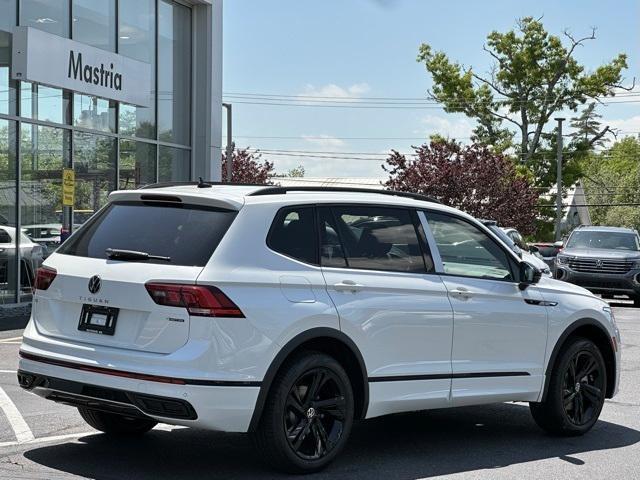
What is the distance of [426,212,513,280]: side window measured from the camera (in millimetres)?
6988

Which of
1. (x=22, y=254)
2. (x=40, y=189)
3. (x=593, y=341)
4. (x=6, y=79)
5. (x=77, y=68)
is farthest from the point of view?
(x=77, y=68)

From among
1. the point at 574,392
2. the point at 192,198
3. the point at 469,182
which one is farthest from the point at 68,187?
the point at 469,182

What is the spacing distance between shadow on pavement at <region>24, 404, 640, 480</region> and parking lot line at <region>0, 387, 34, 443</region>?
387 mm

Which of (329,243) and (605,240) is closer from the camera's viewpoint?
(329,243)

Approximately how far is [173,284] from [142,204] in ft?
2.75

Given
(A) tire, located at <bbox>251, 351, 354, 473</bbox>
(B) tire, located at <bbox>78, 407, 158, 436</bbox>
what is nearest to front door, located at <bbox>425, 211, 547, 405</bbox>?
(A) tire, located at <bbox>251, 351, 354, 473</bbox>

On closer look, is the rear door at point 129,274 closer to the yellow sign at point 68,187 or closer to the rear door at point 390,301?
the rear door at point 390,301

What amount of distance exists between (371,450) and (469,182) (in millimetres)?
40671

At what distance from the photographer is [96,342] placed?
5.79 m

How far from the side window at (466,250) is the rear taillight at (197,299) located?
74.7 inches

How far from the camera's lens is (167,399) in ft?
17.9

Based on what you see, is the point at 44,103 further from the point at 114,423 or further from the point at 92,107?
the point at 114,423

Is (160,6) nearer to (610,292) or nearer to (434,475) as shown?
(610,292)

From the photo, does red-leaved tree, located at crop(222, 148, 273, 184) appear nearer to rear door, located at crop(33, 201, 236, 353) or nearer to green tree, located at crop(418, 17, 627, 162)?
green tree, located at crop(418, 17, 627, 162)
